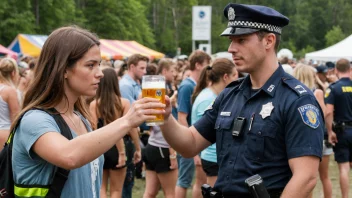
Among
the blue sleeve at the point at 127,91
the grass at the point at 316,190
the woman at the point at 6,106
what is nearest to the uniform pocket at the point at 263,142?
the woman at the point at 6,106

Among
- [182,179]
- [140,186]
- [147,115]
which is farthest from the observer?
[140,186]

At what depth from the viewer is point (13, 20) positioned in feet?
118

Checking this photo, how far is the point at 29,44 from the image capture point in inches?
945

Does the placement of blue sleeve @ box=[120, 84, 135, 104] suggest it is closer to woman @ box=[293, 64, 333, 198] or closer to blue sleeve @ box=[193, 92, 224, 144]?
woman @ box=[293, 64, 333, 198]

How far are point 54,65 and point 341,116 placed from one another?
6.70 metres

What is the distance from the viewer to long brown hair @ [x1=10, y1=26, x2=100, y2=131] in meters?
2.88

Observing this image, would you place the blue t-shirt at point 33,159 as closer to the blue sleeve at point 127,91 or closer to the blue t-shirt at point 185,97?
the blue t-shirt at point 185,97

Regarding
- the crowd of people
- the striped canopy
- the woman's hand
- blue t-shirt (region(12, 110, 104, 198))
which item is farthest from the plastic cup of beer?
the striped canopy

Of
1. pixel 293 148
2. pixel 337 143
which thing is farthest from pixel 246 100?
pixel 337 143

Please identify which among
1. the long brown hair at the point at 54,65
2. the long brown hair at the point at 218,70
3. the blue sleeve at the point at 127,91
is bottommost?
the blue sleeve at the point at 127,91

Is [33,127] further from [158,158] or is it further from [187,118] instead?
[187,118]

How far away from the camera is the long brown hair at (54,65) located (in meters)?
2.88

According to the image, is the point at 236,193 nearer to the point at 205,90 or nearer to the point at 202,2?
the point at 205,90

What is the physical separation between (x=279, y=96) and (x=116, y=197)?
13.3 feet
